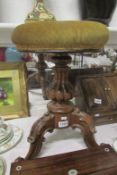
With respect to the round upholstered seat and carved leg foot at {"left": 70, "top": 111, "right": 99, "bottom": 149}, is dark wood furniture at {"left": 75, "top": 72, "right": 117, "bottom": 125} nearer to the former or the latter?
carved leg foot at {"left": 70, "top": 111, "right": 99, "bottom": 149}

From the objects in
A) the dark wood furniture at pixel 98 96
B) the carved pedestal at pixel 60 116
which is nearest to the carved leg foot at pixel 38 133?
the carved pedestal at pixel 60 116

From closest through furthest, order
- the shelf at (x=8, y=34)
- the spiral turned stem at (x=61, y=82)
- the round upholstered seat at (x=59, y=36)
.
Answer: the round upholstered seat at (x=59, y=36)
the spiral turned stem at (x=61, y=82)
the shelf at (x=8, y=34)

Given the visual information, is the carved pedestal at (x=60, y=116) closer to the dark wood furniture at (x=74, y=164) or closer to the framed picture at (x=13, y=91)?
the dark wood furniture at (x=74, y=164)

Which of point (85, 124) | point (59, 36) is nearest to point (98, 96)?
point (85, 124)

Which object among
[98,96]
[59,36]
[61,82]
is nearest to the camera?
[59,36]

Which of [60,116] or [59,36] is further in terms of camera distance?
[60,116]

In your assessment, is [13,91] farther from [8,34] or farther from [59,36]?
[59,36]

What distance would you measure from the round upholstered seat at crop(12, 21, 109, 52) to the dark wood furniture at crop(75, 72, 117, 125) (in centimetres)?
35

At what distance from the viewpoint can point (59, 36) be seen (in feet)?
1.76

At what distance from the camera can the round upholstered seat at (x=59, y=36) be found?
0.54 m

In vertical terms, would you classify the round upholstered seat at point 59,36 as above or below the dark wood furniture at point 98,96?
above

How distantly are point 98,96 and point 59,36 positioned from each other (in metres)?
0.45

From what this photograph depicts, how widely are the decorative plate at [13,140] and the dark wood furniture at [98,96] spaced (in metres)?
0.30

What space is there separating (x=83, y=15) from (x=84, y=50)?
55 cm
